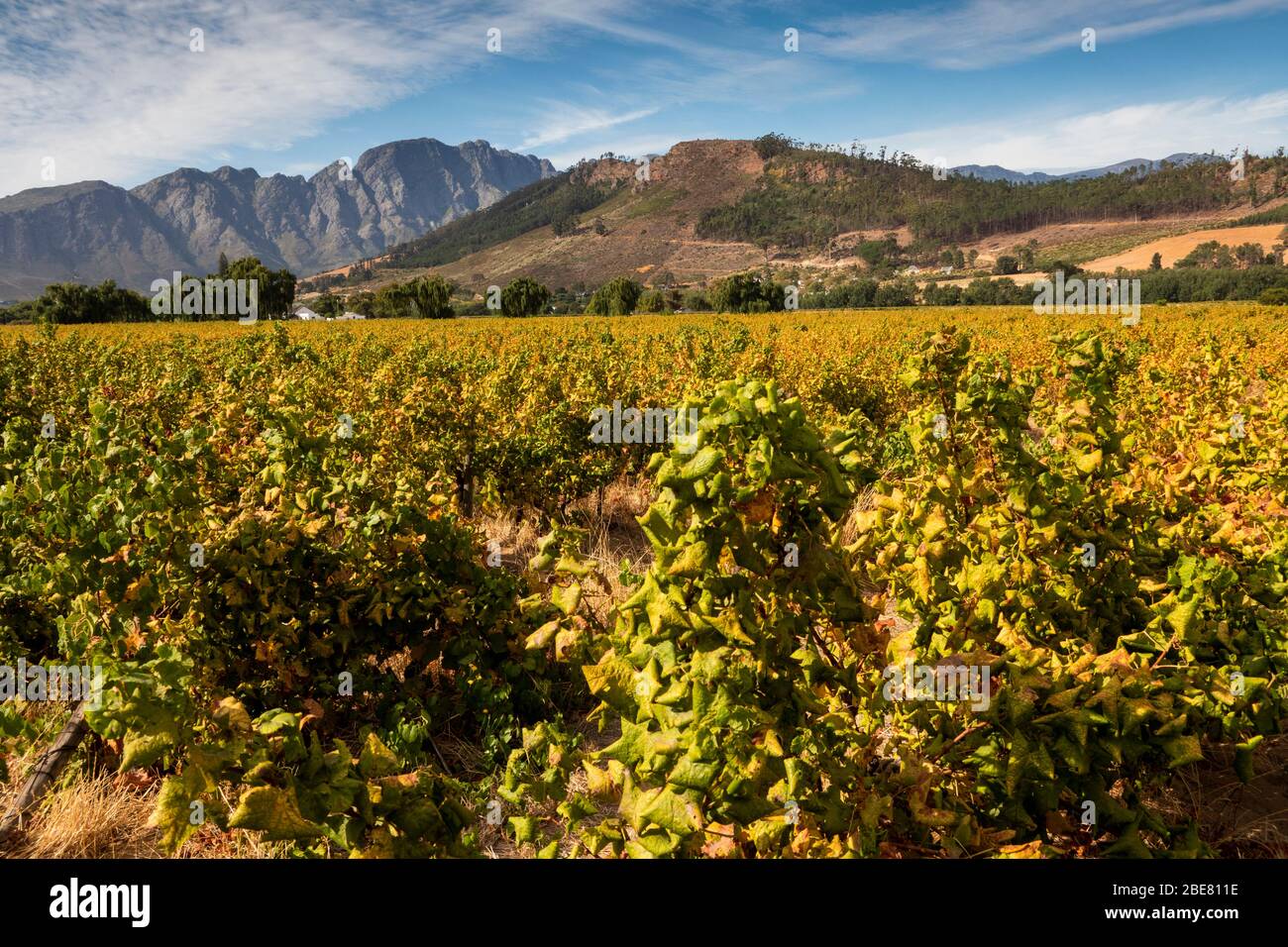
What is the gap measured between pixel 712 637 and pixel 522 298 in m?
72.0

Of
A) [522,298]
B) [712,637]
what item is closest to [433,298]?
[522,298]

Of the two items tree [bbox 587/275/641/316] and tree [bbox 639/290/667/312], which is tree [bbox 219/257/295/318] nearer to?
tree [bbox 587/275/641/316]

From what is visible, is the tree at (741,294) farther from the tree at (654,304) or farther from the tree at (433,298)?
the tree at (433,298)

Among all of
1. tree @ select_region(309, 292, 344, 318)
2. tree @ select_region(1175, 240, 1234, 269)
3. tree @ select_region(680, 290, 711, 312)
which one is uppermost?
tree @ select_region(1175, 240, 1234, 269)

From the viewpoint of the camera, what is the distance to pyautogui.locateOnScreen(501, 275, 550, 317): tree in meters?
69.4

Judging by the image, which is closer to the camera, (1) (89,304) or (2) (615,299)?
(1) (89,304)

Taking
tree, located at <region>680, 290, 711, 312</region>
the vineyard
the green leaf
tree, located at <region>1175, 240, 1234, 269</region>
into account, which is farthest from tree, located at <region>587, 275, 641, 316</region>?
tree, located at <region>1175, 240, 1234, 269</region>

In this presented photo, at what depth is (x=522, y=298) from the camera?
70.3 meters

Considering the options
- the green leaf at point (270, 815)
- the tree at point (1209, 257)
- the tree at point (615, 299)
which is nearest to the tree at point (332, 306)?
the tree at point (615, 299)

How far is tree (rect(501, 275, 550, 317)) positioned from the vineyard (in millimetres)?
66254

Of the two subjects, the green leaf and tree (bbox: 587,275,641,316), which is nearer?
the green leaf

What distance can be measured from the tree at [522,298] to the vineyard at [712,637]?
6625 centimetres

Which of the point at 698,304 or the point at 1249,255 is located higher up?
the point at 1249,255

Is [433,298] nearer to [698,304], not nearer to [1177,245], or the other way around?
[698,304]
